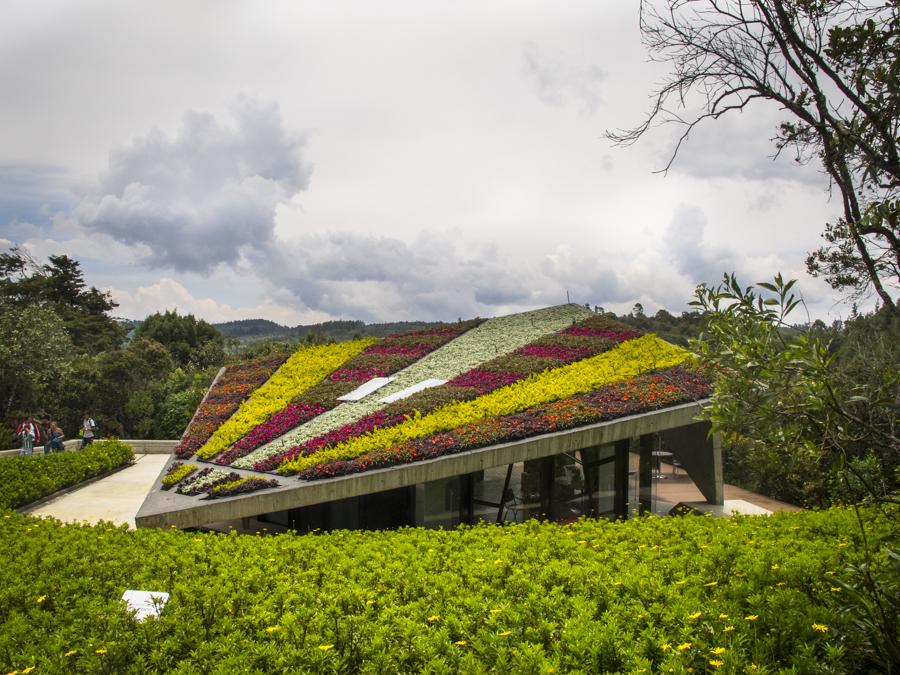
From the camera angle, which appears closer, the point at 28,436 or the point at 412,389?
the point at 412,389

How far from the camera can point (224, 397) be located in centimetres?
1648

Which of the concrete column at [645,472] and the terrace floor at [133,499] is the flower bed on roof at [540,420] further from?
the terrace floor at [133,499]

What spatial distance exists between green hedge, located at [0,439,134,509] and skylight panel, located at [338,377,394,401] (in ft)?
21.6

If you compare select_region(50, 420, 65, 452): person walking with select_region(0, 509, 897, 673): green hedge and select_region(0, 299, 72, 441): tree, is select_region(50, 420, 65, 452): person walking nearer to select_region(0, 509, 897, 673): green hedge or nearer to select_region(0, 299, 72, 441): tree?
select_region(0, 299, 72, 441): tree

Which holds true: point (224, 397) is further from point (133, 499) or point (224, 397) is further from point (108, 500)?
point (108, 500)

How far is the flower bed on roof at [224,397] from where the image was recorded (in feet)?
42.1

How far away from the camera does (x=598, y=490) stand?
38.7 ft

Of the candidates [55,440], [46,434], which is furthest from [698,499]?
[46,434]

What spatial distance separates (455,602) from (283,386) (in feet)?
39.9

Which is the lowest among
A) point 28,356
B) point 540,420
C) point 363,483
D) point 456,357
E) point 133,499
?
point 133,499

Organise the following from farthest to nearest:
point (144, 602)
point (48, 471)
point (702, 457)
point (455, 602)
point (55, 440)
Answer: point (55, 440) < point (48, 471) < point (702, 457) < point (144, 602) < point (455, 602)

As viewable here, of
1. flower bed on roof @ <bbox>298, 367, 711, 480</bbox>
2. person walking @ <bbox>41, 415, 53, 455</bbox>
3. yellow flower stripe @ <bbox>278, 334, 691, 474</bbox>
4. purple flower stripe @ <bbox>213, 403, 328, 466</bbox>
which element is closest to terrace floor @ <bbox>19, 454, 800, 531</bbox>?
purple flower stripe @ <bbox>213, 403, 328, 466</bbox>

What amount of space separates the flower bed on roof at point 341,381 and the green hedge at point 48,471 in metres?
4.59

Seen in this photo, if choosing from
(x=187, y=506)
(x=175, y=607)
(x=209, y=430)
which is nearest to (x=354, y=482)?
(x=187, y=506)
